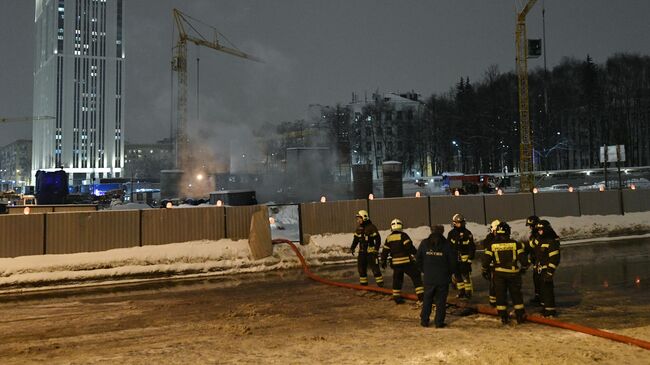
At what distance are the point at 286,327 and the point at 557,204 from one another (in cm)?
1861

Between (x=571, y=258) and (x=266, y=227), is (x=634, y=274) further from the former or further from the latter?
(x=266, y=227)

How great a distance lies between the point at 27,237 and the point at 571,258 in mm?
17104

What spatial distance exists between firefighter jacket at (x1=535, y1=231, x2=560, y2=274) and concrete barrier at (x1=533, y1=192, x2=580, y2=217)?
14.3 meters

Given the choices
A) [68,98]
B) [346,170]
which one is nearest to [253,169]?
[346,170]

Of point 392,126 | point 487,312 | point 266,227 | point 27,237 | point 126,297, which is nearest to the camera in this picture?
point 487,312

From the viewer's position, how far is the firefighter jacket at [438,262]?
7.74 m

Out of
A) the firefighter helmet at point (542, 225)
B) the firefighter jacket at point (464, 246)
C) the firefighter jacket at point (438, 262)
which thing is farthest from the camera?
the firefighter jacket at point (464, 246)

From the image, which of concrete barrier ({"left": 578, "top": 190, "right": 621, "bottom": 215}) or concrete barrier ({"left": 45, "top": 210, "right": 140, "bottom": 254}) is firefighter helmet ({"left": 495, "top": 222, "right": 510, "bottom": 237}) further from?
concrete barrier ({"left": 578, "top": 190, "right": 621, "bottom": 215})

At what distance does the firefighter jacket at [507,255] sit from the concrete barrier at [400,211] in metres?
10.7

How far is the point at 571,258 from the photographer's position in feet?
51.0

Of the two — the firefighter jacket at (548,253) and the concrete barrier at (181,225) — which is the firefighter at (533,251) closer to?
the firefighter jacket at (548,253)

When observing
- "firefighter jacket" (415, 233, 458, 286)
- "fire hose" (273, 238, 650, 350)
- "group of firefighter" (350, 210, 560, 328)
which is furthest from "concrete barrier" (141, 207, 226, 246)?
"firefighter jacket" (415, 233, 458, 286)

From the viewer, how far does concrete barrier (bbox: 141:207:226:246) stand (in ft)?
50.5

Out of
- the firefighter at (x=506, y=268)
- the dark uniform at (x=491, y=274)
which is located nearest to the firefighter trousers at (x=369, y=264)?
the dark uniform at (x=491, y=274)
